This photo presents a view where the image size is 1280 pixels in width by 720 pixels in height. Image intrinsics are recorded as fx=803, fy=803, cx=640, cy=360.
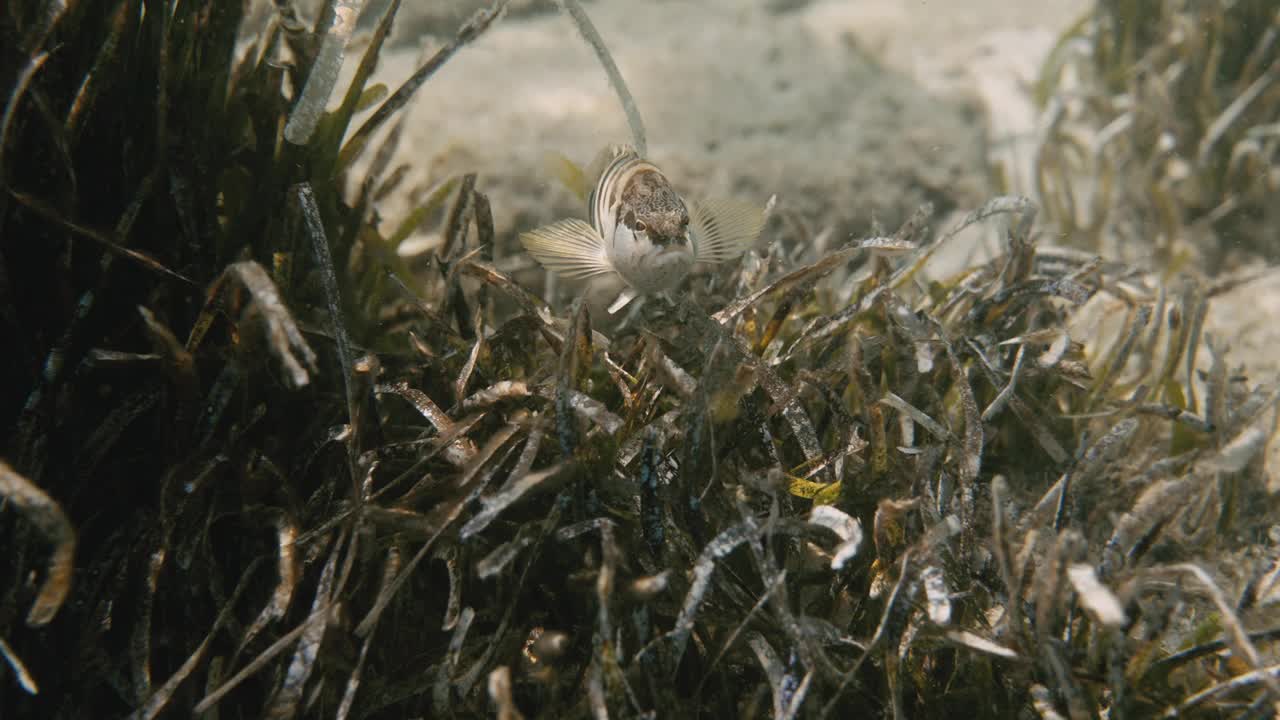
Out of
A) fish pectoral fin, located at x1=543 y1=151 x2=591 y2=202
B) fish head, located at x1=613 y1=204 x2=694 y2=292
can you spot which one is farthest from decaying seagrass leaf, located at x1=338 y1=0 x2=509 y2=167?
fish pectoral fin, located at x1=543 y1=151 x2=591 y2=202

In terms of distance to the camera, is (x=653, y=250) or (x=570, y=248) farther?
(x=570, y=248)

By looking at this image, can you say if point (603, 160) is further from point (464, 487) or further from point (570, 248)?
point (464, 487)

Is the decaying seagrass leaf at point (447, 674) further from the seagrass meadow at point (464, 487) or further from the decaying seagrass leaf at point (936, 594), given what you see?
the decaying seagrass leaf at point (936, 594)

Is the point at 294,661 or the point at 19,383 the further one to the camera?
the point at 19,383

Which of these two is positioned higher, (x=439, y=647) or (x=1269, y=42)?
(x=1269, y=42)

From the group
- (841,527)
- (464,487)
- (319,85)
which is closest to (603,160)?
(319,85)

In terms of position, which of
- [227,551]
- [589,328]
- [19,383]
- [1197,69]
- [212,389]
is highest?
[1197,69]

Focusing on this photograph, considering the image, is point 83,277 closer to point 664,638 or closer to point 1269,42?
point 664,638

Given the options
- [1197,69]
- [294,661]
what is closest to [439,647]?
[294,661]
